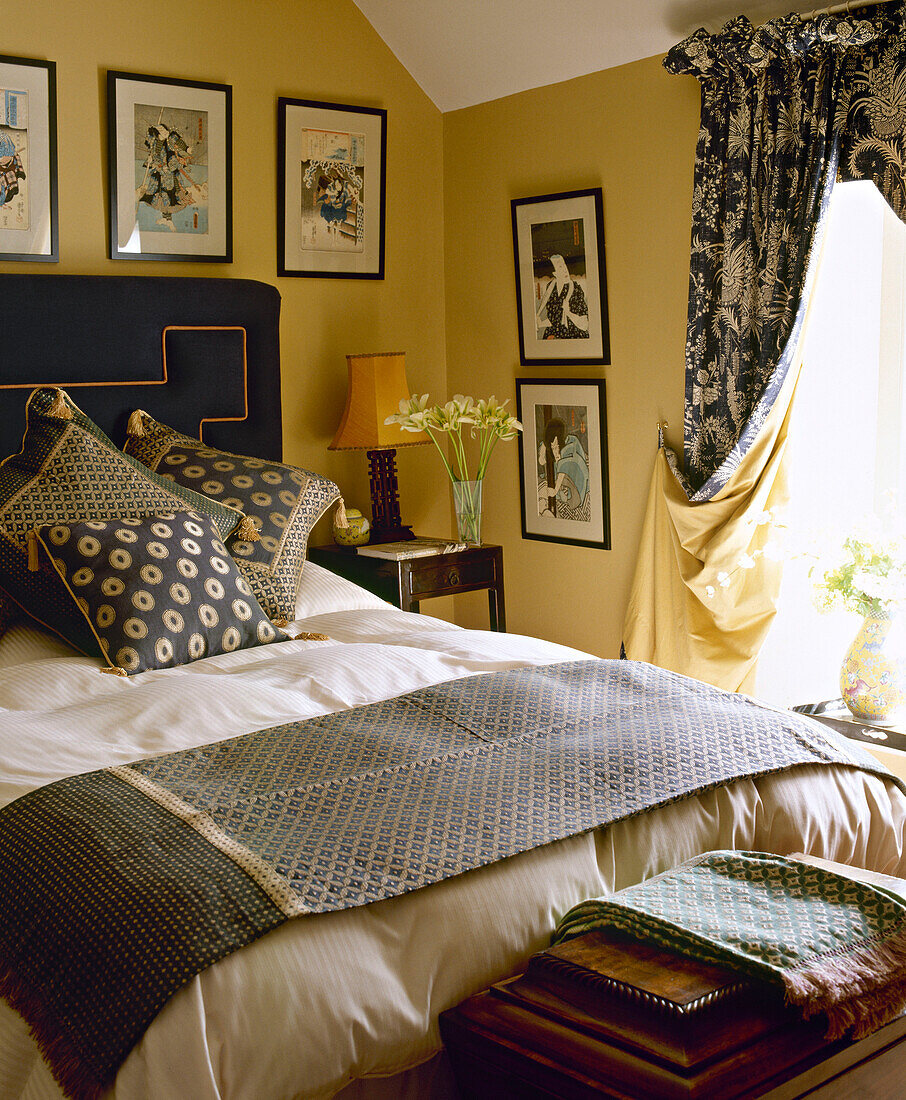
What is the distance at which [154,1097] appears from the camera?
4.01 ft

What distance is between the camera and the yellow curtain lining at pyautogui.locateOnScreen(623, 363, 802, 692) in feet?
11.0

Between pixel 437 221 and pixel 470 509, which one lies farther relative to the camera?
pixel 437 221

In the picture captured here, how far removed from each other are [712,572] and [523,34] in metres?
2.00

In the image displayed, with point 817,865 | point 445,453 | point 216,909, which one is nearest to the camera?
point 216,909

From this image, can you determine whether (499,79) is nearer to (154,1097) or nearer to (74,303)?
(74,303)

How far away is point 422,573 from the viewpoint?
380 centimetres

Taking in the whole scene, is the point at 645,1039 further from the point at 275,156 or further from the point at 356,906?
the point at 275,156

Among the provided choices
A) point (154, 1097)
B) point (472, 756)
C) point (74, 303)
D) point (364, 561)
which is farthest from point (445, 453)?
point (154, 1097)

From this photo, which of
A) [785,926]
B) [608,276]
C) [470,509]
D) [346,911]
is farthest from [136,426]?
[785,926]

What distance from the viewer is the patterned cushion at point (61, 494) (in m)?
2.59

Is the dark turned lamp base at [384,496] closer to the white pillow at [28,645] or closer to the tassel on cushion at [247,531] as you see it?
the tassel on cushion at [247,531]

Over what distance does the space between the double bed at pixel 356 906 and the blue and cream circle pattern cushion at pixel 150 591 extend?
6cm

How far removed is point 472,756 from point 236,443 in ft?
6.99

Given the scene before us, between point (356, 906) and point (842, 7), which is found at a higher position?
point (842, 7)
